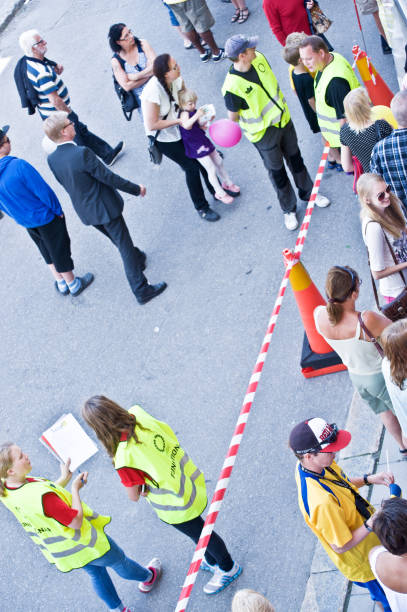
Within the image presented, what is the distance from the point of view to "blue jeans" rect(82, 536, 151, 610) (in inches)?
183

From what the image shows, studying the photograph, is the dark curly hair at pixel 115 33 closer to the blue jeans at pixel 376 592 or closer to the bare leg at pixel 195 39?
the bare leg at pixel 195 39

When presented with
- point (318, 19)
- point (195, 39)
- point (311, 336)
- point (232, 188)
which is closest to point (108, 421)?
point (311, 336)

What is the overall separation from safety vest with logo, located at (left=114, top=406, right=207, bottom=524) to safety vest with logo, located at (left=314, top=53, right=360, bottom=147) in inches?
133

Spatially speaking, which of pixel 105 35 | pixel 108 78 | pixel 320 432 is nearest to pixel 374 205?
pixel 320 432

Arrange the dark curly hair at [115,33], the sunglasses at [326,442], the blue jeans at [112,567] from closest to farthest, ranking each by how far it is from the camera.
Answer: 1. the sunglasses at [326,442]
2. the blue jeans at [112,567]
3. the dark curly hair at [115,33]

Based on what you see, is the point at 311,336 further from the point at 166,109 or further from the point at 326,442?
the point at 166,109

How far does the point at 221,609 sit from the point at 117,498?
140 cm

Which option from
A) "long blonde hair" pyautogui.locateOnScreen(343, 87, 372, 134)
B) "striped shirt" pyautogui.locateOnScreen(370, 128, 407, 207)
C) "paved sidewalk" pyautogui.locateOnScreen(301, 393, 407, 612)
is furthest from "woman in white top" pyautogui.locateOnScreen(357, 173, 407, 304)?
"paved sidewalk" pyautogui.locateOnScreen(301, 393, 407, 612)

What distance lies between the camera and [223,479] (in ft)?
15.5

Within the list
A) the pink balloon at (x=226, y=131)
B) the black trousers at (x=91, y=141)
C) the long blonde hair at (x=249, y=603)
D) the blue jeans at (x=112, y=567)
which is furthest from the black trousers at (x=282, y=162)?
the long blonde hair at (x=249, y=603)

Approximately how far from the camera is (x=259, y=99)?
6.38 m

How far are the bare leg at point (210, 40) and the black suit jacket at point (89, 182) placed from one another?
4.04 metres

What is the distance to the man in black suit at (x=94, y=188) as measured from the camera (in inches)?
253

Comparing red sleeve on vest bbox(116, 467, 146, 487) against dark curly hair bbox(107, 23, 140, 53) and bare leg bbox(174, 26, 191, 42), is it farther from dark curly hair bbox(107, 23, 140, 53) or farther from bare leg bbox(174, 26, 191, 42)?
bare leg bbox(174, 26, 191, 42)
